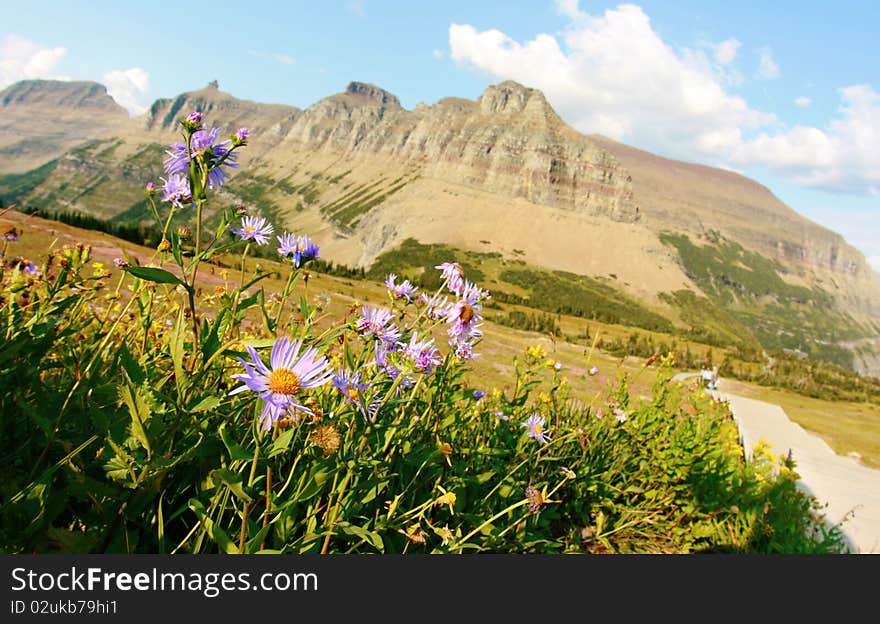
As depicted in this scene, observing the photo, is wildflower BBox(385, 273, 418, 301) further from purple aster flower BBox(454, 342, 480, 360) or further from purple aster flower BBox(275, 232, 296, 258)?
purple aster flower BBox(275, 232, 296, 258)

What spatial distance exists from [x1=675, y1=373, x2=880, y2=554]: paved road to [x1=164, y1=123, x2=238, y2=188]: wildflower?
5961 millimetres

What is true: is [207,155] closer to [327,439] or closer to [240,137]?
[240,137]

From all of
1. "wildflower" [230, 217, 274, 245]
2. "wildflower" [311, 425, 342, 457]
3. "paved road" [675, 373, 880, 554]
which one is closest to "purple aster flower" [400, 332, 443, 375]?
"wildflower" [311, 425, 342, 457]

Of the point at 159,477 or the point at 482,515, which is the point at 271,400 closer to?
the point at 159,477

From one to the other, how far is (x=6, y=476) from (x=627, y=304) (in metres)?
199

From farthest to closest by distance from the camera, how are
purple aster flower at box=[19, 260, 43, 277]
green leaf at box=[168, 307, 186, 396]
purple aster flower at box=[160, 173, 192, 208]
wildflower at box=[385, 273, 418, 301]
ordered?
purple aster flower at box=[19, 260, 43, 277]
wildflower at box=[385, 273, 418, 301]
purple aster flower at box=[160, 173, 192, 208]
green leaf at box=[168, 307, 186, 396]

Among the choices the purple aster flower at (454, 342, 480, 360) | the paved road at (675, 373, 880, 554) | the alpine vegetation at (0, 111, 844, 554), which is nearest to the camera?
the alpine vegetation at (0, 111, 844, 554)

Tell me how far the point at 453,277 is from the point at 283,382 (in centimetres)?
126

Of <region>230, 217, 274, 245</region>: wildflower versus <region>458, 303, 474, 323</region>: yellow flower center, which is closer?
<region>230, 217, 274, 245</region>: wildflower

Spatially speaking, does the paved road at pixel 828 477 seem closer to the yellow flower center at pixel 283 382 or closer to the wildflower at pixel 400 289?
the wildflower at pixel 400 289

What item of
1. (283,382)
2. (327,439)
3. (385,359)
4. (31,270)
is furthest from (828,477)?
(31,270)

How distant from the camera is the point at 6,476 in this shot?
6.24 ft

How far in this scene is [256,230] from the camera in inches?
98.0

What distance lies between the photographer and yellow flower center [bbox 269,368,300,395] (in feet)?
5.42
